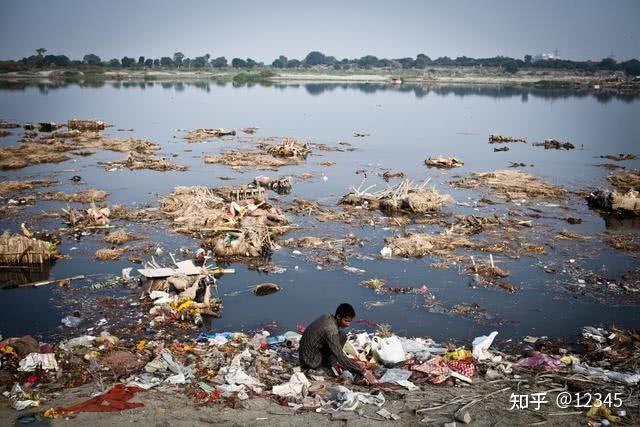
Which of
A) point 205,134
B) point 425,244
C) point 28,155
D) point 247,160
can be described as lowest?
point 425,244

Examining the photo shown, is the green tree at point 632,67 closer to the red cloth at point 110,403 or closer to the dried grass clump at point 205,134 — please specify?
the dried grass clump at point 205,134

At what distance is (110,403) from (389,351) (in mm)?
3993

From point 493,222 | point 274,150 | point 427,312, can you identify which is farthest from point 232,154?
point 427,312

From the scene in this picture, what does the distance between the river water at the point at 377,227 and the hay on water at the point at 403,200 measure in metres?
1.08

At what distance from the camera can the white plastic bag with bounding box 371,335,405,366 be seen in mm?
7445

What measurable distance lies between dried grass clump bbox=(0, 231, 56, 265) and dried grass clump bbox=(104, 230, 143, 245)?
167 cm

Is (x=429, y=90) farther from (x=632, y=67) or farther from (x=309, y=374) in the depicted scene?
(x=309, y=374)

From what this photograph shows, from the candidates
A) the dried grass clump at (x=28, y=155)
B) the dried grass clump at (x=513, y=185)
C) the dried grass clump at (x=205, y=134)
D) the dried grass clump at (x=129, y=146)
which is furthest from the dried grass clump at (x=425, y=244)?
the dried grass clump at (x=205, y=134)

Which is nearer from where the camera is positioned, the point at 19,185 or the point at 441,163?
the point at 19,185

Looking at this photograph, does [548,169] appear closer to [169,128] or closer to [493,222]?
[493,222]

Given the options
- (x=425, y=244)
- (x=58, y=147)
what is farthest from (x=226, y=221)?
(x=58, y=147)

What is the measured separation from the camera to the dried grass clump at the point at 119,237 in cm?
1312

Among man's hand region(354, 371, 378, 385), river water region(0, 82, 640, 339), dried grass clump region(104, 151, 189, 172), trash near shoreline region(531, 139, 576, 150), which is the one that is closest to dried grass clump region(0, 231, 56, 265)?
river water region(0, 82, 640, 339)

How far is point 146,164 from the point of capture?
23.8m
